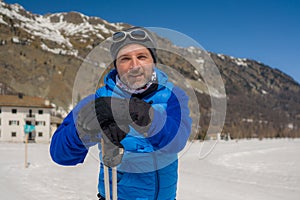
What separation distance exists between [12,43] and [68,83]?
5282cm

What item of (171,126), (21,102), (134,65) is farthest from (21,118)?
(171,126)

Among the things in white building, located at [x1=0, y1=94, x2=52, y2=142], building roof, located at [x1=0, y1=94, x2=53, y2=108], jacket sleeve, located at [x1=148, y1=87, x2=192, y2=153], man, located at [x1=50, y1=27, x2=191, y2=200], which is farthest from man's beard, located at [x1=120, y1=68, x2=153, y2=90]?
building roof, located at [x1=0, y1=94, x2=53, y2=108]

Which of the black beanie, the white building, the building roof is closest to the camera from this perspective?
the black beanie

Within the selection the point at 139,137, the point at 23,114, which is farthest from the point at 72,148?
the point at 23,114

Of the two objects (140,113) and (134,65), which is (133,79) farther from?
(140,113)

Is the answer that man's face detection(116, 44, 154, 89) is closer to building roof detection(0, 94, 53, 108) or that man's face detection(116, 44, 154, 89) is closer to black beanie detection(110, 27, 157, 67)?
black beanie detection(110, 27, 157, 67)

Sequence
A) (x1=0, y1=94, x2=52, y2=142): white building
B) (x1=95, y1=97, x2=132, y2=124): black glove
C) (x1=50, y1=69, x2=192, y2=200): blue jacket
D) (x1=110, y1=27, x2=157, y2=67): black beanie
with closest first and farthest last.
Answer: (x1=95, y1=97, x2=132, y2=124): black glove, (x1=50, y1=69, x2=192, y2=200): blue jacket, (x1=110, y1=27, x2=157, y2=67): black beanie, (x1=0, y1=94, x2=52, y2=142): white building

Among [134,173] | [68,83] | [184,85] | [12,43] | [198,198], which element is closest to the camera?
[134,173]

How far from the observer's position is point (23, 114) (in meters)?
60.2

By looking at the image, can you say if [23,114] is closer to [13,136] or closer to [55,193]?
[13,136]

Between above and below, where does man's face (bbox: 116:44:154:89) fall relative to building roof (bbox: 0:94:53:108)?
below

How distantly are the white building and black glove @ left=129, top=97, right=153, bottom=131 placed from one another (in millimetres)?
61015

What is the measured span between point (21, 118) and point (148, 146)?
208 feet

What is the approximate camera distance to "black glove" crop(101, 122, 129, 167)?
1.71 meters
